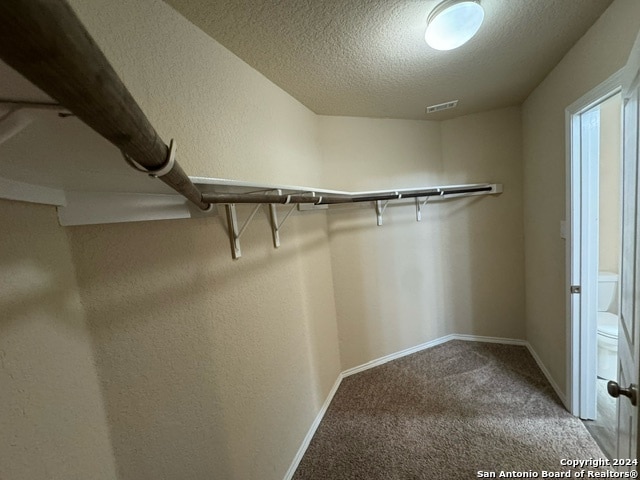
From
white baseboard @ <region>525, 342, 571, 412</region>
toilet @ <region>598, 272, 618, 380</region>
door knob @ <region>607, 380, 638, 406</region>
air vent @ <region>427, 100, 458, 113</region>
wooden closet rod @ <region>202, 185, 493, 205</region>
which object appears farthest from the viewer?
air vent @ <region>427, 100, 458, 113</region>

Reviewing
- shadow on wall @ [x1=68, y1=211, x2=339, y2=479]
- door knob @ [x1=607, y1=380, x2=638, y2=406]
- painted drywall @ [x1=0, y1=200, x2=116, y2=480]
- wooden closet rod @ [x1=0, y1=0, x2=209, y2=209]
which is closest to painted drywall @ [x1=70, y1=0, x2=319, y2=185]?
shadow on wall @ [x1=68, y1=211, x2=339, y2=479]

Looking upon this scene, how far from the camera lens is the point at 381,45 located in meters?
1.33

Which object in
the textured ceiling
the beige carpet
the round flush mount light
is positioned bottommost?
the beige carpet

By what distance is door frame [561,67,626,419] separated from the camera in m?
1.56

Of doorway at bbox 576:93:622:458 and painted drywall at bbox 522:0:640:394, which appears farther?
doorway at bbox 576:93:622:458

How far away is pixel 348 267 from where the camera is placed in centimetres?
234

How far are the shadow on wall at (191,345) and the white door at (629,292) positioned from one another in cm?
134

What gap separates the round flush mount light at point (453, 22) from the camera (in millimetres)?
1054

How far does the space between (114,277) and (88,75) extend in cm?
71

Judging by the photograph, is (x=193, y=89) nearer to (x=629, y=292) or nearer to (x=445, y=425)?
(x=629, y=292)

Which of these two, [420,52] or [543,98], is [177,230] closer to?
[420,52]

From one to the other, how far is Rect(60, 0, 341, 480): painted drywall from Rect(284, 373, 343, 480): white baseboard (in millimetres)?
61

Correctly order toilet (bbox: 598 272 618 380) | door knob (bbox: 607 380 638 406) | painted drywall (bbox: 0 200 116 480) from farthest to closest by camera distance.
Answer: toilet (bbox: 598 272 618 380) → door knob (bbox: 607 380 638 406) → painted drywall (bbox: 0 200 116 480)

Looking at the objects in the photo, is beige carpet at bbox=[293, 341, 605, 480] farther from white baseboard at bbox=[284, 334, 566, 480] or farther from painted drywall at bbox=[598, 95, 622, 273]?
painted drywall at bbox=[598, 95, 622, 273]
